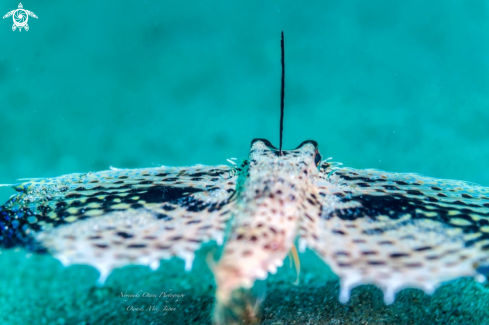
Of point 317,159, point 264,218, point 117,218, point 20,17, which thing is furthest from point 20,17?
point 264,218

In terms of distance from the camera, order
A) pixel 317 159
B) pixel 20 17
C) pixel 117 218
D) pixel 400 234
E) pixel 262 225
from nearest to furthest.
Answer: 1. pixel 262 225
2. pixel 400 234
3. pixel 117 218
4. pixel 317 159
5. pixel 20 17

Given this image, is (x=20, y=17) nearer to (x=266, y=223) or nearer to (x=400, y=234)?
(x=266, y=223)

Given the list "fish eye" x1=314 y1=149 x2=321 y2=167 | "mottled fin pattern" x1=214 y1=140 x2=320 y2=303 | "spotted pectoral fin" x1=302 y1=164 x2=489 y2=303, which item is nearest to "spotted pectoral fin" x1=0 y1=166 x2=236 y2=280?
"mottled fin pattern" x1=214 y1=140 x2=320 y2=303

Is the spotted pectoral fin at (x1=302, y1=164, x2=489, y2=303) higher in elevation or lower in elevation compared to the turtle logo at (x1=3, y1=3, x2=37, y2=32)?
lower

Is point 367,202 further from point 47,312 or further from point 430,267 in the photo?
point 47,312

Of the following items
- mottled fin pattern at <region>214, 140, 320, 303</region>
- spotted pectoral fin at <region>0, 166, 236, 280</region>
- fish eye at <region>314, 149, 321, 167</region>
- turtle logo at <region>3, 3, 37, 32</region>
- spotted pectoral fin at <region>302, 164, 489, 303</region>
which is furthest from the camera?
turtle logo at <region>3, 3, 37, 32</region>

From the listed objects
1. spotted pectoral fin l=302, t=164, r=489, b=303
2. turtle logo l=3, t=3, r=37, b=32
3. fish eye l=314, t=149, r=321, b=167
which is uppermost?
turtle logo l=3, t=3, r=37, b=32

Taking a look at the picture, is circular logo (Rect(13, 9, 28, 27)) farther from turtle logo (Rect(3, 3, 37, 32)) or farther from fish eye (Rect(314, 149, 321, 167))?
fish eye (Rect(314, 149, 321, 167))

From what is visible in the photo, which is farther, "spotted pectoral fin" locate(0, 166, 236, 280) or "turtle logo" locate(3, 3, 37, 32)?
"turtle logo" locate(3, 3, 37, 32)
